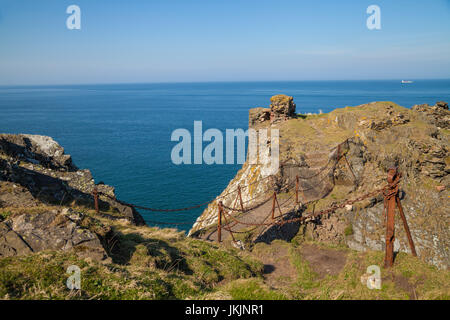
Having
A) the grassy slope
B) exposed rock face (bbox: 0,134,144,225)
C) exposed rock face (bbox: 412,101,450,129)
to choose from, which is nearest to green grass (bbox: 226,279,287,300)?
the grassy slope

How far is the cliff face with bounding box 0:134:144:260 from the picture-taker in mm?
6574

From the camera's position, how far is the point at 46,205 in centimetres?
872

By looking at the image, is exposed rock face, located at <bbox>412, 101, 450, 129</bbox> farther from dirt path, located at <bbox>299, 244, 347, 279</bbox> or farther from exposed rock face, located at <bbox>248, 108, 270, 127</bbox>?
dirt path, located at <bbox>299, 244, 347, 279</bbox>

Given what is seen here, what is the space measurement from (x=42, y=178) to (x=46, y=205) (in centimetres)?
380

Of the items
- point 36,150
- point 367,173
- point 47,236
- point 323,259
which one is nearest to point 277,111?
point 367,173

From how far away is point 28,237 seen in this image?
21.4 feet

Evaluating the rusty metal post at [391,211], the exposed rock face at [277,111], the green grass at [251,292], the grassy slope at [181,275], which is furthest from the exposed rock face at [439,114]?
the green grass at [251,292]

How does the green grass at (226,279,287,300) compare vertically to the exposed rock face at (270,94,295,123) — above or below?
below

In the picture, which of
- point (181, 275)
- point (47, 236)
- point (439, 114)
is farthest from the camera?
point (439, 114)

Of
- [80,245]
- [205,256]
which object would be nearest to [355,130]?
[205,256]

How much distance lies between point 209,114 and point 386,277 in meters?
80.5

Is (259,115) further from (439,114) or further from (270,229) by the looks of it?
(439,114)

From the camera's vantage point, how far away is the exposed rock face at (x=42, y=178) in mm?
9062

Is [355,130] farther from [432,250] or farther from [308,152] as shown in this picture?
[432,250]
